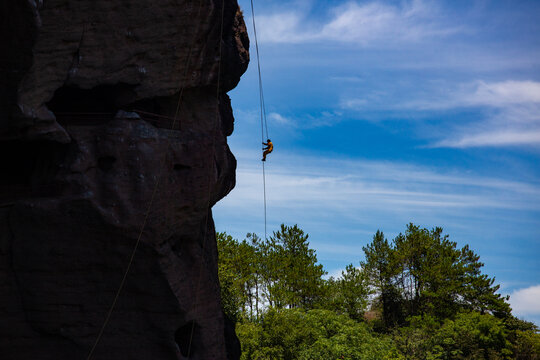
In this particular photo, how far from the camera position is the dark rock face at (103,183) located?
1380 cm

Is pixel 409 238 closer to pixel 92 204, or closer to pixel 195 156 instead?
pixel 195 156

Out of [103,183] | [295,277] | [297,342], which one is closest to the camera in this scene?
[103,183]

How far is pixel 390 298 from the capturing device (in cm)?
5019

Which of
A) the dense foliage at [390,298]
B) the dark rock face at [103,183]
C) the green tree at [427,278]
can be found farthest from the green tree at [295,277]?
the dark rock face at [103,183]

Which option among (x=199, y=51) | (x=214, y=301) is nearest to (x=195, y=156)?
(x=199, y=51)

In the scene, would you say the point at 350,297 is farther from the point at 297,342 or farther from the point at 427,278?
the point at 297,342

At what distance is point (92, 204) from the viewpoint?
13.7 metres

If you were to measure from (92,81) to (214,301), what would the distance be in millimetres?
8621

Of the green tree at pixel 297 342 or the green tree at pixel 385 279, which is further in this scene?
the green tree at pixel 385 279

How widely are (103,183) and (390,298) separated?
42.2m

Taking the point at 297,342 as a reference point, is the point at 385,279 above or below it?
above

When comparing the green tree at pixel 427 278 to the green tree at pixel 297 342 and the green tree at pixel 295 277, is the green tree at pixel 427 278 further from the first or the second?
the green tree at pixel 297 342

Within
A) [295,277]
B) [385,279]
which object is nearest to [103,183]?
[295,277]

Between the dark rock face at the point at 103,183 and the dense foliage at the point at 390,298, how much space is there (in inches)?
606
